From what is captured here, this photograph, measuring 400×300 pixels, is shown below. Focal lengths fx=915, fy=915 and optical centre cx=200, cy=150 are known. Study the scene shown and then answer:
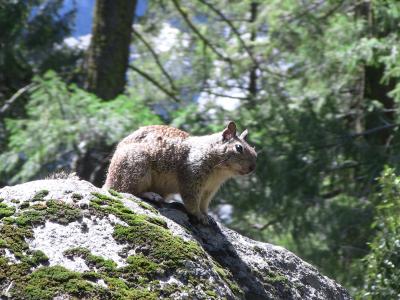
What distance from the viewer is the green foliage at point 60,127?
35.5 ft

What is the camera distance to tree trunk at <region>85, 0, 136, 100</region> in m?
12.1

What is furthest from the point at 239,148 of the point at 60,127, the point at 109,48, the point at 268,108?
the point at 268,108

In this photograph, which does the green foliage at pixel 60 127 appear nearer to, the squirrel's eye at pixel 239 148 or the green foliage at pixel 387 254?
the green foliage at pixel 387 254

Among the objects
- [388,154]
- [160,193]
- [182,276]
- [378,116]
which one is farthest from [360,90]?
[182,276]

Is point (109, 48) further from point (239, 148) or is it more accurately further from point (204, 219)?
point (204, 219)

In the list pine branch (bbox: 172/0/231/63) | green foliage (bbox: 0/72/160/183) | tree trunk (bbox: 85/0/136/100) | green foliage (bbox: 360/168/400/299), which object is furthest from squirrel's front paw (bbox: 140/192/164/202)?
pine branch (bbox: 172/0/231/63)

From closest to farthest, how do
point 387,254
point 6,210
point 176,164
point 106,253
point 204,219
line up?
point 106,253
point 6,210
point 204,219
point 176,164
point 387,254

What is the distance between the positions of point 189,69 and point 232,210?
3.69 meters

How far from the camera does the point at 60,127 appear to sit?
36.1ft

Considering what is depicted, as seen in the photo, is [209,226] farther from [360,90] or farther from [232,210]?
[360,90]

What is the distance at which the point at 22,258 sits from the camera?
4.05 metres

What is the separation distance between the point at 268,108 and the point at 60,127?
132 inches

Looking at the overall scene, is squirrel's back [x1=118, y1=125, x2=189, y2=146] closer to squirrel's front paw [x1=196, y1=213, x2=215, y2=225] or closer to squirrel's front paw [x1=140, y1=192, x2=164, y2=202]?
squirrel's front paw [x1=140, y1=192, x2=164, y2=202]

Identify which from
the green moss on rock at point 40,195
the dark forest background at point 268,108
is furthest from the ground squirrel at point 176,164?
the dark forest background at point 268,108
